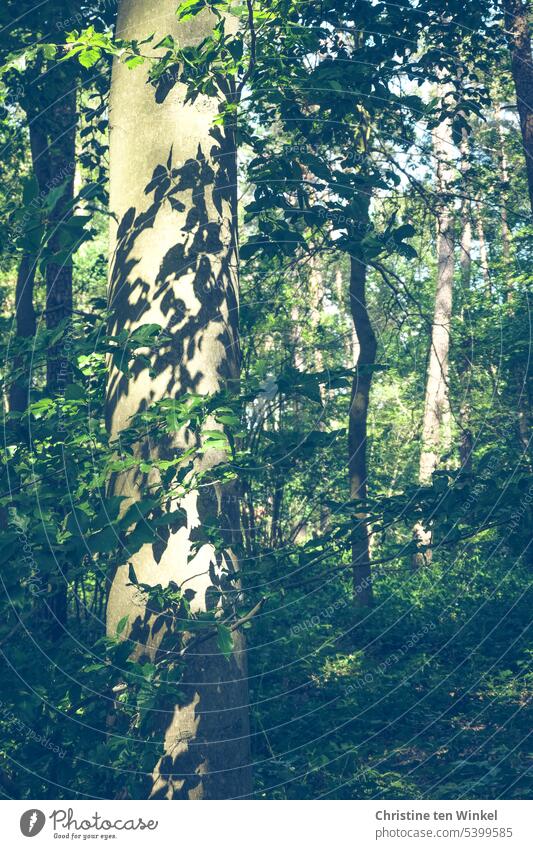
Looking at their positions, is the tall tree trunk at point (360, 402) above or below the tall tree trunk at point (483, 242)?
below

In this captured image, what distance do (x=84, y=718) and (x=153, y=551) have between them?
780 mm

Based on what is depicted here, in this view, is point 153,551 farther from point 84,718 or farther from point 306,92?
point 306,92

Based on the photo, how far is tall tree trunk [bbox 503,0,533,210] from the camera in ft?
25.7

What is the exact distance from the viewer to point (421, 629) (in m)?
9.94

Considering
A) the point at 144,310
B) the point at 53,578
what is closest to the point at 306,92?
the point at 144,310

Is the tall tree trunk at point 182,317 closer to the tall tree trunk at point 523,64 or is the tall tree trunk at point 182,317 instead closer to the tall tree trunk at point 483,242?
the tall tree trunk at point 523,64

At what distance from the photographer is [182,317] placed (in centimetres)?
390
